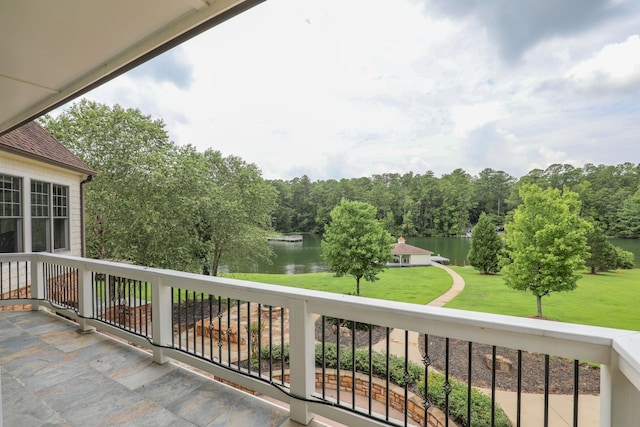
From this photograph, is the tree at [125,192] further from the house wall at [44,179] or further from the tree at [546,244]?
the tree at [546,244]

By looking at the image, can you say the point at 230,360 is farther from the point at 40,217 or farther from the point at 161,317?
the point at 40,217

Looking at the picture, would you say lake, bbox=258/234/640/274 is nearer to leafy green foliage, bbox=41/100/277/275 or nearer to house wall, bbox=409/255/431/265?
house wall, bbox=409/255/431/265

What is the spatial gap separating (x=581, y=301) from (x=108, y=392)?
62.0ft

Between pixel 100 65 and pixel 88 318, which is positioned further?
pixel 88 318

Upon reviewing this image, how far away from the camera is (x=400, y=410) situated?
466 centimetres

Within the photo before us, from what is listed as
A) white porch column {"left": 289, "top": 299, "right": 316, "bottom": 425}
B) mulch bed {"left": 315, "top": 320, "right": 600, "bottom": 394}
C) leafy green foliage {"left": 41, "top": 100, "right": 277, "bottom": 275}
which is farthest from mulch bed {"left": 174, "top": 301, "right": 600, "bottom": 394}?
leafy green foliage {"left": 41, "top": 100, "right": 277, "bottom": 275}

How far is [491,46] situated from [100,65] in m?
32.9

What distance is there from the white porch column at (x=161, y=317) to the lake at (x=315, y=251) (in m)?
21.0

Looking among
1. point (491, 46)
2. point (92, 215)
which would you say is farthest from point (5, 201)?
point (491, 46)

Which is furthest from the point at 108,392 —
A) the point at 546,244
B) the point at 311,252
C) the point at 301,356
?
the point at 311,252

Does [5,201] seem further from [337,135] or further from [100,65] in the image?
[337,135]

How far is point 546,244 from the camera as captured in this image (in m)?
11.6

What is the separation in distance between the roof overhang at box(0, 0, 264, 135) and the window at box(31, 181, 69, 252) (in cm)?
642

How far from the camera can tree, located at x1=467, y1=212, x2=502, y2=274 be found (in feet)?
69.5
